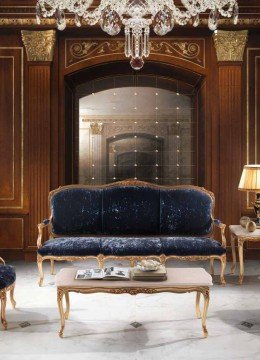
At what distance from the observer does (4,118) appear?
547 centimetres

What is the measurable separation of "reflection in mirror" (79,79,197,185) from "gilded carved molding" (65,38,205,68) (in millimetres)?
647

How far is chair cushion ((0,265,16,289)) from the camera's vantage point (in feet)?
10.1

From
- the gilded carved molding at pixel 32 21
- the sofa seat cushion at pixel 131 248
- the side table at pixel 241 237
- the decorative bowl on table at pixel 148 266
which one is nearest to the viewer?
the decorative bowl on table at pixel 148 266

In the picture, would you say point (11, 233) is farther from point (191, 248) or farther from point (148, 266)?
point (148, 266)

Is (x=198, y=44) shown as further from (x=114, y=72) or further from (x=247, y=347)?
(x=247, y=347)

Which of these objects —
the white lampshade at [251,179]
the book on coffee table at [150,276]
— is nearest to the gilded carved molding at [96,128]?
the white lampshade at [251,179]

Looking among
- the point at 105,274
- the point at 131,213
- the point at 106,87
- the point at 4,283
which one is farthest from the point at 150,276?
the point at 106,87

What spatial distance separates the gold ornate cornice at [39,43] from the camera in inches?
210

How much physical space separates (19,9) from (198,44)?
2170mm

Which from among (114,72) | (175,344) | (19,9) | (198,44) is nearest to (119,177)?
(114,72)

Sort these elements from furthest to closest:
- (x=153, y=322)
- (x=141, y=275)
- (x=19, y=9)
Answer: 1. (x=19, y=9)
2. (x=153, y=322)
3. (x=141, y=275)

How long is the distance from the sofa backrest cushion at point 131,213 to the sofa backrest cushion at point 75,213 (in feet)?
0.32

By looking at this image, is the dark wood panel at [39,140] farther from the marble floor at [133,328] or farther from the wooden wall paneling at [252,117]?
the wooden wall paneling at [252,117]

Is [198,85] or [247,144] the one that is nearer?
[247,144]
